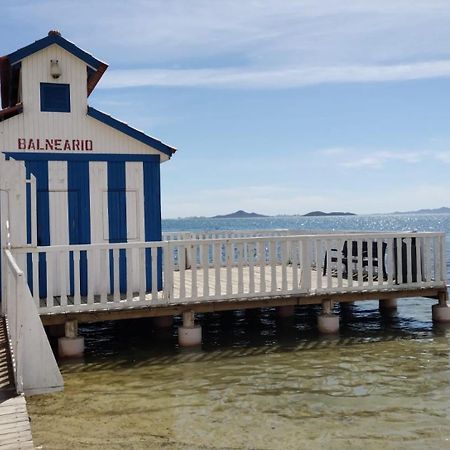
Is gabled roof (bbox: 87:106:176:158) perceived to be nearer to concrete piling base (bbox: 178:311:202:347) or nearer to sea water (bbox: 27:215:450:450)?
concrete piling base (bbox: 178:311:202:347)

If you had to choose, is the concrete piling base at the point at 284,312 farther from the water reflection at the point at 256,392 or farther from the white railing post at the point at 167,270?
the white railing post at the point at 167,270

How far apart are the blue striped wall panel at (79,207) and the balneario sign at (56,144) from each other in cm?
28

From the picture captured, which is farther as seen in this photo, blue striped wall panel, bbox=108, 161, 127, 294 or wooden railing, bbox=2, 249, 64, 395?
blue striped wall panel, bbox=108, 161, 127, 294

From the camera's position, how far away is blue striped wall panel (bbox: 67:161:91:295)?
1145 centimetres

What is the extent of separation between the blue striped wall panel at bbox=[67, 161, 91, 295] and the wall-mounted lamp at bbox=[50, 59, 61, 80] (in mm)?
1615

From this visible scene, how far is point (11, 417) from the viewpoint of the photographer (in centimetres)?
566

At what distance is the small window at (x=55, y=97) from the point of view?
11.5m

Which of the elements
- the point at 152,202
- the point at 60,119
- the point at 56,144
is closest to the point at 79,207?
the point at 56,144

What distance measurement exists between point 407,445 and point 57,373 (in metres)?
3.76

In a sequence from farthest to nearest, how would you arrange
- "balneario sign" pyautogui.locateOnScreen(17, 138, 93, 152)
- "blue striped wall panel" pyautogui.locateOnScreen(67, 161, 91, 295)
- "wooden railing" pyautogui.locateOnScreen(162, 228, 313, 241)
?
1. "wooden railing" pyautogui.locateOnScreen(162, 228, 313, 241)
2. "blue striped wall panel" pyautogui.locateOnScreen(67, 161, 91, 295)
3. "balneario sign" pyautogui.locateOnScreen(17, 138, 93, 152)

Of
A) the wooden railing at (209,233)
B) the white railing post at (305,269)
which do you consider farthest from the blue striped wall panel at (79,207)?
the wooden railing at (209,233)

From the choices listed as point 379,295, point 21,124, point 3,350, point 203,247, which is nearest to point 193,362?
point 203,247

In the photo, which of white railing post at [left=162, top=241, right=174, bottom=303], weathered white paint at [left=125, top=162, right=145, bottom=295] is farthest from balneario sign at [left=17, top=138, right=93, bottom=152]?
white railing post at [left=162, top=241, right=174, bottom=303]

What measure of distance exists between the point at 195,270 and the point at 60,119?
3786 millimetres
